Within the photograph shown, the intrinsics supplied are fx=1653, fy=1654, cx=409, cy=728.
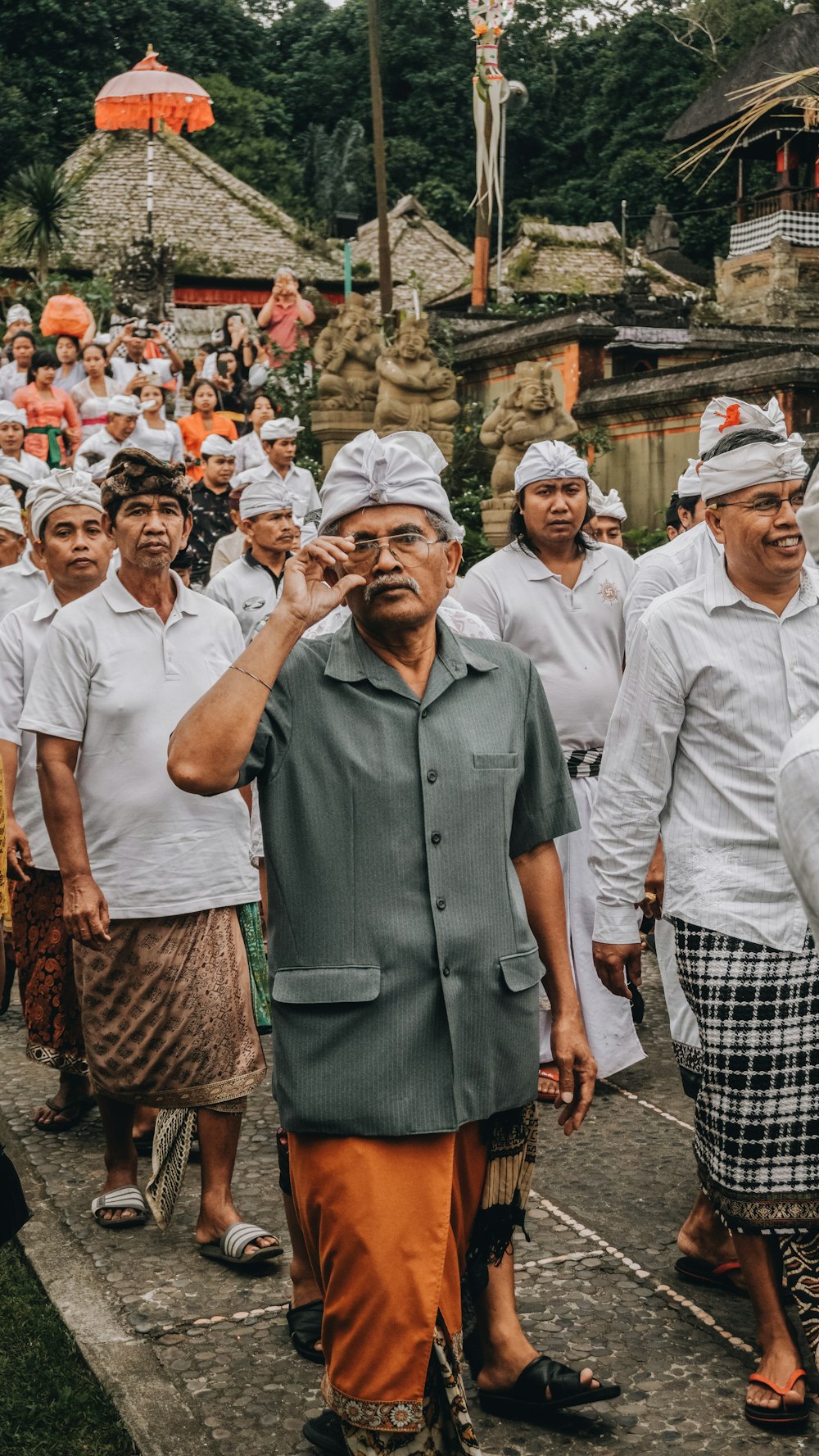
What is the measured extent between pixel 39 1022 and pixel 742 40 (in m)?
49.1

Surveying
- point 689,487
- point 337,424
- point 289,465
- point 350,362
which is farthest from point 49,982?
point 350,362

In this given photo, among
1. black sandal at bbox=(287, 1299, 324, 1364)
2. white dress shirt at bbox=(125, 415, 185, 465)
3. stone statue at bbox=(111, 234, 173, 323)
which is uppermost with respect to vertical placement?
stone statue at bbox=(111, 234, 173, 323)

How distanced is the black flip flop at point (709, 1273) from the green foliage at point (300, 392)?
14245mm

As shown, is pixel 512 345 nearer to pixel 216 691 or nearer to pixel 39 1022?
pixel 39 1022

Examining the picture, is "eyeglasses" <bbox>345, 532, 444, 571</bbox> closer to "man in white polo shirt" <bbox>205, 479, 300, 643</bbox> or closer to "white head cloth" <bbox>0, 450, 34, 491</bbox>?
"man in white polo shirt" <bbox>205, 479, 300, 643</bbox>

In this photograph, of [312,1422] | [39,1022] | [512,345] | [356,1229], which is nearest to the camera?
[356,1229]

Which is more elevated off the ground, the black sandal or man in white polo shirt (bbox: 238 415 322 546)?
man in white polo shirt (bbox: 238 415 322 546)

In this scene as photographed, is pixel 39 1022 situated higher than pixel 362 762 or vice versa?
pixel 362 762

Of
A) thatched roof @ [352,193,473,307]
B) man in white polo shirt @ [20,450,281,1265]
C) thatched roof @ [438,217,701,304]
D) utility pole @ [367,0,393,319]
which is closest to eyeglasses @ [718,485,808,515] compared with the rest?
man in white polo shirt @ [20,450,281,1265]

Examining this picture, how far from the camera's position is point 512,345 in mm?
18500

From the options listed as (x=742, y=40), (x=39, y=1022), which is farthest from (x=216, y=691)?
(x=742, y=40)

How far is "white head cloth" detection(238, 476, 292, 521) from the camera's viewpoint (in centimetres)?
777

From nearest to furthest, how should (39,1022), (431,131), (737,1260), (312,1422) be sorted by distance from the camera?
(312,1422)
(737,1260)
(39,1022)
(431,131)

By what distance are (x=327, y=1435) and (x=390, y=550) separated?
191 centimetres
